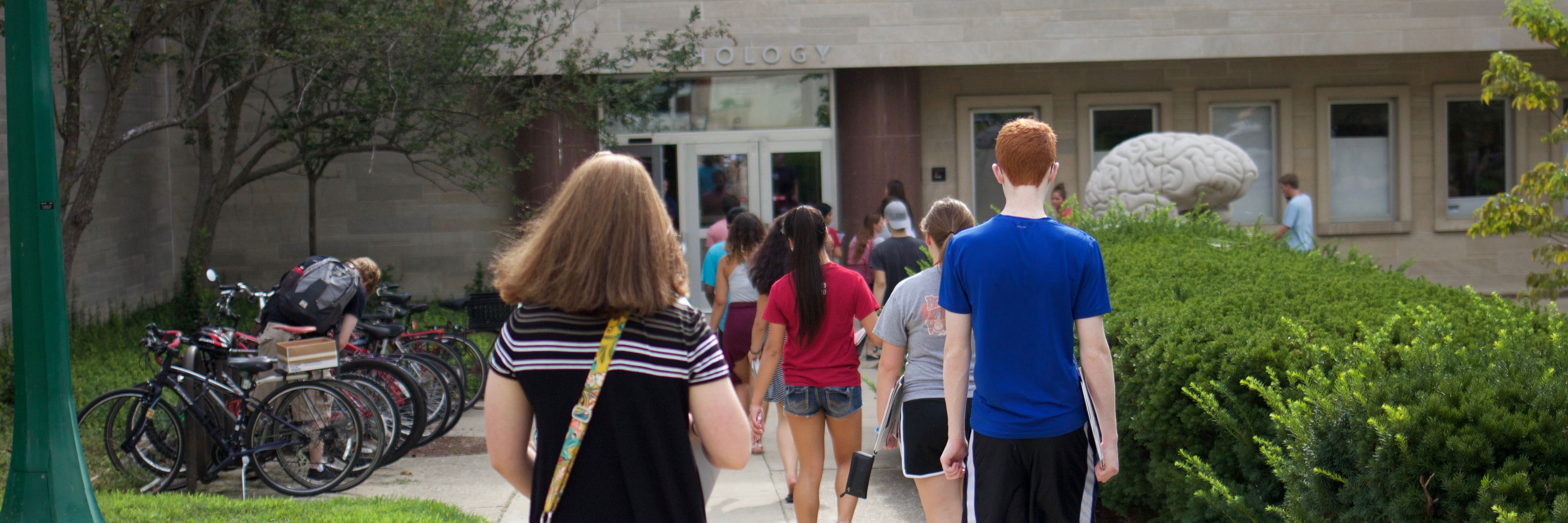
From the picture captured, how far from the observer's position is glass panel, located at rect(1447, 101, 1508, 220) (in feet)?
54.6

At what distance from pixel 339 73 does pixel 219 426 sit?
19.0 feet

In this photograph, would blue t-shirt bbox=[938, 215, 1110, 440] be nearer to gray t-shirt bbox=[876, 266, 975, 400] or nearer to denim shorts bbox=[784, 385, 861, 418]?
gray t-shirt bbox=[876, 266, 975, 400]

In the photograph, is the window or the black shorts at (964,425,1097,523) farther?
the window

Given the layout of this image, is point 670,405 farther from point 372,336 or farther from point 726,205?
point 726,205

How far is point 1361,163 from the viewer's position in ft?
54.6

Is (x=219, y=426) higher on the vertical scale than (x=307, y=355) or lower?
lower

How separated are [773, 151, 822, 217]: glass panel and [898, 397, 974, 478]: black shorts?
11182 mm

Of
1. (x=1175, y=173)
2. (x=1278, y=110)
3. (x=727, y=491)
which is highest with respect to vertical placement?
(x=1278, y=110)

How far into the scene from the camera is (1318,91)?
1619 centimetres

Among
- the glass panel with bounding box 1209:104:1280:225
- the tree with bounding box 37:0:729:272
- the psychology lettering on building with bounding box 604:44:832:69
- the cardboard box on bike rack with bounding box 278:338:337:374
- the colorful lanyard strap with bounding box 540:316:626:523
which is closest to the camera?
the colorful lanyard strap with bounding box 540:316:626:523

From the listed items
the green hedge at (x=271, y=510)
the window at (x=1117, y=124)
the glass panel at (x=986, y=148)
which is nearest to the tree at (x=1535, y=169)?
the green hedge at (x=271, y=510)

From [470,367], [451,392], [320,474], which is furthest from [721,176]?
[320,474]

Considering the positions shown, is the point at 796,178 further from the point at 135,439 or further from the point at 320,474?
the point at 135,439

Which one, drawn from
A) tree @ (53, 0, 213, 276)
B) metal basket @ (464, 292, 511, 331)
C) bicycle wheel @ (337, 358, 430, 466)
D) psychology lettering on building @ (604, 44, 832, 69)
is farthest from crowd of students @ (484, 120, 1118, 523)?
psychology lettering on building @ (604, 44, 832, 69)
